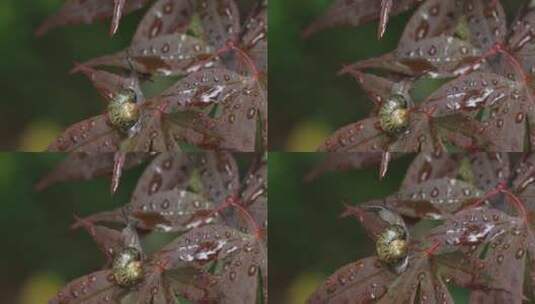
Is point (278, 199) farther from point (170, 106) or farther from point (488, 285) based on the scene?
point (488, 285)

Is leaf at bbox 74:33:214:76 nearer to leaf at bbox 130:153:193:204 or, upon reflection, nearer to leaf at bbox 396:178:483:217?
leaf at bbox 130:153:193:204

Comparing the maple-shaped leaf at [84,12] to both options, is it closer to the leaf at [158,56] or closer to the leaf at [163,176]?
the leaf at [158,56]

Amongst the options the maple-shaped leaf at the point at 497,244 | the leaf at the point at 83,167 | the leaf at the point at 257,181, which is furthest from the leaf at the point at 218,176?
the maple-shaped leaf at the point at 497,244

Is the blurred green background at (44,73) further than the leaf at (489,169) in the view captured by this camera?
Yes

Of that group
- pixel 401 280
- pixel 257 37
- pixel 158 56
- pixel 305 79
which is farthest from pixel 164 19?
pixel 401 280

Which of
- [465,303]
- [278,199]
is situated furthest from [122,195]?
[465,303]

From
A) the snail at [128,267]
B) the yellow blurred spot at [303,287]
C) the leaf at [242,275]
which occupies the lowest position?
the yellow blurred spot at [303,287]

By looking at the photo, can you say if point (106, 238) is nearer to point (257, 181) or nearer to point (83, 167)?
point (83, 167)
